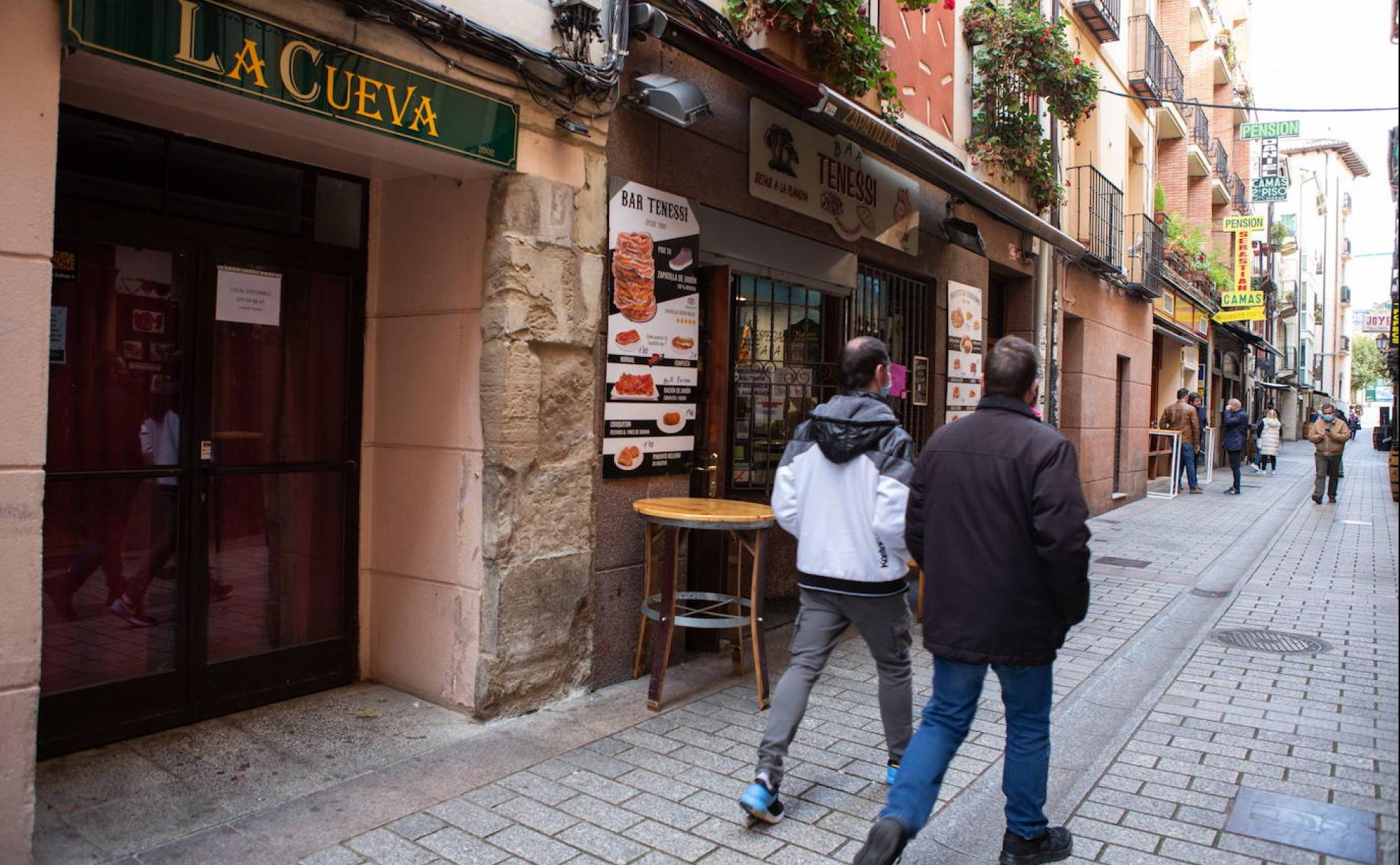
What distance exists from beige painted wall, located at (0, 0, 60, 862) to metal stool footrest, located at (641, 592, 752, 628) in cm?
260

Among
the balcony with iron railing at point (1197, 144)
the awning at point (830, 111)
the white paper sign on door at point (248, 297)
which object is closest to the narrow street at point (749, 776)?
the white paper sign on door at point (248, 297)

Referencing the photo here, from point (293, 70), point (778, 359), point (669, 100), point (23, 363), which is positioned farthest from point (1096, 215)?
→ point (23, 363)

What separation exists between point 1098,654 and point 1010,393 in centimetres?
348

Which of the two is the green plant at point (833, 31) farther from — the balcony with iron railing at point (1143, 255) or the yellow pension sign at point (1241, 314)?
the yellow pension sign at point (1241, 314)

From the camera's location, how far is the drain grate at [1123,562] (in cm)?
931

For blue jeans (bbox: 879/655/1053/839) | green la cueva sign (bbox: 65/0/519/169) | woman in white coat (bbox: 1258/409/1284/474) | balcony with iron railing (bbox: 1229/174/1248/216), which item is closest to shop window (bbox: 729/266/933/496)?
green la cueva sign (bbox: 65/0/519/169)

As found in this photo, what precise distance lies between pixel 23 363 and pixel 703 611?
3.18 m

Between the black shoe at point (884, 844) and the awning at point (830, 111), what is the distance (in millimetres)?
3907

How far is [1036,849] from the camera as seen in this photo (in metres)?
3.16

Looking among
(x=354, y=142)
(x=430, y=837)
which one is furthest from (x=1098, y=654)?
(x=354, y=142)

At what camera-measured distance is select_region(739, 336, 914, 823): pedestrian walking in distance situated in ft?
11.3

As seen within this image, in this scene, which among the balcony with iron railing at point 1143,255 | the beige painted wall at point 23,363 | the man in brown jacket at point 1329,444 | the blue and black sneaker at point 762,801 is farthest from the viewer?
the man in brown jacket at point 1329,444

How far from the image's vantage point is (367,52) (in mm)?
3766

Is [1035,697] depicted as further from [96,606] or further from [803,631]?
[96,606]
